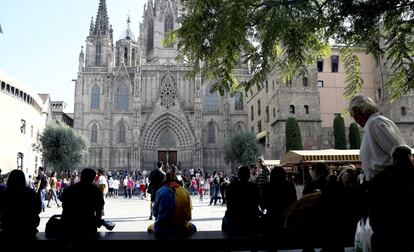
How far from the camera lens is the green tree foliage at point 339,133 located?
29.8 m

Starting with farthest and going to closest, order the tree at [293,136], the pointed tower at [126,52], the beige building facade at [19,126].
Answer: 1. the pointed tower at [126,52]
2. the beige building facade at [19,126]
3. the tree at [293,136]

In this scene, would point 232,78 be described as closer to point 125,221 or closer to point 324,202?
point 324,202

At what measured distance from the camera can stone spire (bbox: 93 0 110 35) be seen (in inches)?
2144

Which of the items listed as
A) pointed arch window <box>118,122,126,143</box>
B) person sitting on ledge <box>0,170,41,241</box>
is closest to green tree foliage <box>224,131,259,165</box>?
pointed arch window <box>118,122,126,143</box>

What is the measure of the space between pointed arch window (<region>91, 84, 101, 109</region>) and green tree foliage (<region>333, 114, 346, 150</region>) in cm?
3174

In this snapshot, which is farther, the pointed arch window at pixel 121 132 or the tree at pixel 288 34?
the pointed arch window at pixel 121 132

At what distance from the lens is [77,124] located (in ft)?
163

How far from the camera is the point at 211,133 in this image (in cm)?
5109

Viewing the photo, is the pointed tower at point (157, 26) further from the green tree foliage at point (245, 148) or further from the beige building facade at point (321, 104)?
the beige building facade at point (321, 104)

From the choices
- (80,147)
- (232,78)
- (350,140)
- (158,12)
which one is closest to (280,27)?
(232,78)

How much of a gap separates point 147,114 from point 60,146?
14.4 meters

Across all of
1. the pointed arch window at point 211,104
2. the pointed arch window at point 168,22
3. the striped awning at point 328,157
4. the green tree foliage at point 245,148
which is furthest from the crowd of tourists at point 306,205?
the pointed arch window at point 168,22

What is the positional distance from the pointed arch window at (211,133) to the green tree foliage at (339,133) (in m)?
22.3

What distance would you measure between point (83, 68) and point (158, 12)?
42.4 feet
